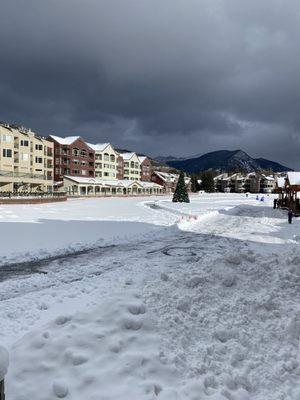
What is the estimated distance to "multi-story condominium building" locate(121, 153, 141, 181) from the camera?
11825 cm

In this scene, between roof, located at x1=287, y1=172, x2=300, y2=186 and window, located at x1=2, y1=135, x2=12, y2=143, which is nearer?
roof, located at x1=287, y1=172, x2=300, y2=186

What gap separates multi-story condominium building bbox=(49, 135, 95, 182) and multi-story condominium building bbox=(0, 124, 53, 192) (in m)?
Result: 8.87

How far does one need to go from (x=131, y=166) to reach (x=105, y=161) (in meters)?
18.2

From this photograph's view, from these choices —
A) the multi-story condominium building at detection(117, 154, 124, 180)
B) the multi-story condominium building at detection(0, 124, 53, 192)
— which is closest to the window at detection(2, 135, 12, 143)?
the multi-story condominium building at detection(0, 124, 53, 192)

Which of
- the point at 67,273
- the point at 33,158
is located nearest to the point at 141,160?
the point at 33,158

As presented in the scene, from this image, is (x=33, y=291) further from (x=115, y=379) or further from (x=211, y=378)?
(x=211, y=378)

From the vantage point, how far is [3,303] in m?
A: 6.75

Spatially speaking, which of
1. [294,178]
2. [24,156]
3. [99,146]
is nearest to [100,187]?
[99,146]

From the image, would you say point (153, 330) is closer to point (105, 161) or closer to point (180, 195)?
point (180, 195)

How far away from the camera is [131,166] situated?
120m

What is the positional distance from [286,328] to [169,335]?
2.10 m

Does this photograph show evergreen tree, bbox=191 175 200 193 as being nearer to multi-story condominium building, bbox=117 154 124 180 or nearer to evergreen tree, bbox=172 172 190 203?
multi-story condominium building, bbox=117 154 124 180

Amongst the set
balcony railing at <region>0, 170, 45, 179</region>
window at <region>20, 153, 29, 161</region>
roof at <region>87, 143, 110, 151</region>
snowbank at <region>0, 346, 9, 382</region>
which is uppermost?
roof at <region>87, 143, 110, 151</region>

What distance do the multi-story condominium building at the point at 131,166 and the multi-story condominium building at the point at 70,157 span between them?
73.8ft
